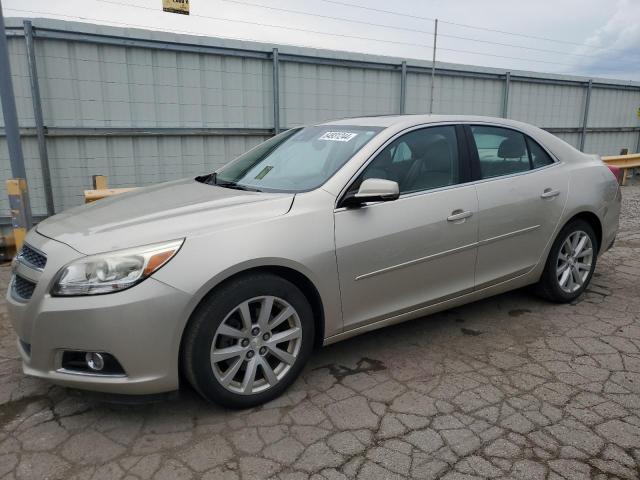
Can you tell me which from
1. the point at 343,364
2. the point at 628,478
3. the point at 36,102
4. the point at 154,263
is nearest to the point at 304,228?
the point at 154,263

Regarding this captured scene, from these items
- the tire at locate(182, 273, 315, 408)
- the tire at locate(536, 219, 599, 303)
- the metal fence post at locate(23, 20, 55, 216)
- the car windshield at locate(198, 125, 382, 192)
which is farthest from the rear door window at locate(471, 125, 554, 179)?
the metal fence post at locate(23, 20, 55, 216)

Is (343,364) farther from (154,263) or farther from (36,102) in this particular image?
(36,102)

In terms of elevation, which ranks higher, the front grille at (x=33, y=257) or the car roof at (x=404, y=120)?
the car roof at (x=404, y=120)

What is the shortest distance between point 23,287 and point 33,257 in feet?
0.54

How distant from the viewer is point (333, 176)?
3.07 meters

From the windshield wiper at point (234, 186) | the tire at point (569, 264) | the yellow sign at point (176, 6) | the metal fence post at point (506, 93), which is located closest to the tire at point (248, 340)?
the windshield wiper at point (234, 186)

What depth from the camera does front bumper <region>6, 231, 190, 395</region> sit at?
234 centimetres

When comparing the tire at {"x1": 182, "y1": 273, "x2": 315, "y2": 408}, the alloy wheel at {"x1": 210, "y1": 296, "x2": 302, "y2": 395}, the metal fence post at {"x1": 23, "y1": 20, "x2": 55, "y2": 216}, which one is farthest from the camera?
the metal fence post at {"x1": 23, "y1": 20, "x2": 55, "y2": 216}

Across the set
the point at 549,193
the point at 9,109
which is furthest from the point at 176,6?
the point at 549,193

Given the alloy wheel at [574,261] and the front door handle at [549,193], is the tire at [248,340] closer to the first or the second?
the front door handle at [549,193]

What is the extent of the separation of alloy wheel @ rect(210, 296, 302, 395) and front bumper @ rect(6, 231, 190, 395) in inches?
9.8

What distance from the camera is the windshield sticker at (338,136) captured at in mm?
3430

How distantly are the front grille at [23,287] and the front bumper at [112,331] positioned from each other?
0.07m

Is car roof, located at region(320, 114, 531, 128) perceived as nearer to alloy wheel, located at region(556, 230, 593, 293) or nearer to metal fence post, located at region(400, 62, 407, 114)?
alloy wheel, located at region(556, 230, 593, 293)
